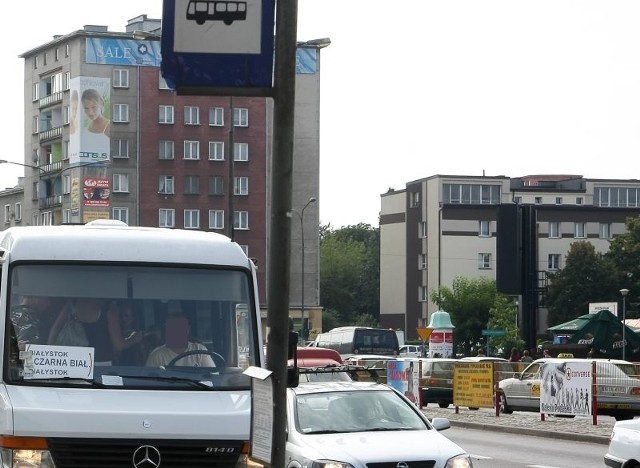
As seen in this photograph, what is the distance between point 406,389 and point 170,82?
2959cm

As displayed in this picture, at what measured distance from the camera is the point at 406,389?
37.6 meters

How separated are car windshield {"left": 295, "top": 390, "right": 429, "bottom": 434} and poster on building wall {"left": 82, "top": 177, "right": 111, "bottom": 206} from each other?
95.0 meters

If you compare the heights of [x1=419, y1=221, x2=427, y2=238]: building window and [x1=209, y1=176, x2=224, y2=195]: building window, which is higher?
[x1=209, y1=176, x2=224, y2=195]: building window

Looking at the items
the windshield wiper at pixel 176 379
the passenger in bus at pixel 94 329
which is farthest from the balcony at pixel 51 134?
the windshield wiper at pixel 176 379

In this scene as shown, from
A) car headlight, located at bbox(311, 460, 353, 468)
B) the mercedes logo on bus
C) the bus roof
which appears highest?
the bus roof

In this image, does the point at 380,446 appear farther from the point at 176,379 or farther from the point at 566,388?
the point at 566,388

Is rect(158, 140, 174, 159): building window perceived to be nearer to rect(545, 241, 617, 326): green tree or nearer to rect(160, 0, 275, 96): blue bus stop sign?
rect(545, 241, 617, 326): green tree

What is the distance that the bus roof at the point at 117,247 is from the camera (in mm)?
10500

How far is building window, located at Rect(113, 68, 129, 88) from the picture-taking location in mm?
115625

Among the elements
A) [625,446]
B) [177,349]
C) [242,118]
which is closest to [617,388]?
[625,446]

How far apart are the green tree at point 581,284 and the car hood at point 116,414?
96640 mm

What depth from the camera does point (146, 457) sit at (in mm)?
9406

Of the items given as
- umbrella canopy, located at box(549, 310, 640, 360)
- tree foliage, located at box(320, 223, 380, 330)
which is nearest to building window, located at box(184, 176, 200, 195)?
tree foliage, located at box(320, 223, 380, 330)

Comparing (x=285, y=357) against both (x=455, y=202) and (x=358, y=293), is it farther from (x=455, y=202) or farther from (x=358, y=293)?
(x=358, y=293)
